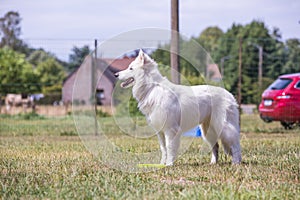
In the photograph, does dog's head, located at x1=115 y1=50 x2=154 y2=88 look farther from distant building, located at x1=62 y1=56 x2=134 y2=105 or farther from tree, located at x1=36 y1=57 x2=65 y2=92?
tree, located at x1=36 y1=57 x2=65 y2=92

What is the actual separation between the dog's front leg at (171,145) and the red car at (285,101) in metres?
9.03

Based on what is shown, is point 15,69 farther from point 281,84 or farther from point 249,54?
point 281,84

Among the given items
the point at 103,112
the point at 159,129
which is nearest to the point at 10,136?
the point at 103,112

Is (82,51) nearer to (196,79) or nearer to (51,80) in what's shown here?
(196,79)

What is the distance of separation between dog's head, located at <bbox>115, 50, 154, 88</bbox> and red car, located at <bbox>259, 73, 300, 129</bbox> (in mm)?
9311

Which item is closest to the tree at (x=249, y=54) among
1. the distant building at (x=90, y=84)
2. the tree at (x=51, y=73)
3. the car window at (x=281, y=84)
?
the car window at (x=281, y=84)

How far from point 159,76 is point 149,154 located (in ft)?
5.97

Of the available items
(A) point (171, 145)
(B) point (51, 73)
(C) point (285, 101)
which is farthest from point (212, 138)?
(B) point (51, 73)

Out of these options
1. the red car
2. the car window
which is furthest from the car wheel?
the car window

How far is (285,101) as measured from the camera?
1633 cm

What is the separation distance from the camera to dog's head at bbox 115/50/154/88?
25.8 feet

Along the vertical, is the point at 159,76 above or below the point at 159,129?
above

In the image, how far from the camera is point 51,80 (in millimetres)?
55938

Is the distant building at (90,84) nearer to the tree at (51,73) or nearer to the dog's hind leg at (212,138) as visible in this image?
the dog's hind leg at (212,138)
